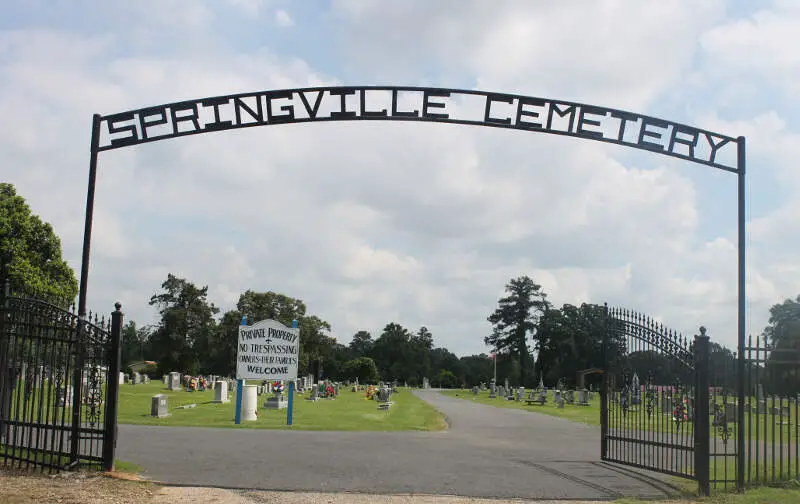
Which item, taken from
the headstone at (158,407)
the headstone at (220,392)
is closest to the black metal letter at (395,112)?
the headstone at (158,407)

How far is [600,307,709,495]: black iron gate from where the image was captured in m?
11.4

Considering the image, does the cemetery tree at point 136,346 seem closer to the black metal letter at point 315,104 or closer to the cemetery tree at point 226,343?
the cemetery tree at point 226,343

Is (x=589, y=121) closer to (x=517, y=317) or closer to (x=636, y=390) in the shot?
(x=636, y=390)

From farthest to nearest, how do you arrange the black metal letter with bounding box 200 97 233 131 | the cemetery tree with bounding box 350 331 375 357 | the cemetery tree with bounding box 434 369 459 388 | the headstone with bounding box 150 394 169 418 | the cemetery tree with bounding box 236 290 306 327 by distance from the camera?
the cemetery tree with bounding box 350 331 375 357
the cemetery tree with bounding box 434 369 459 388
the cemetery tree with bounding box 236 290 306 327
the headstone with bounding box 150 394 169 418
the black metal letter with bounding box 200 97 233 131

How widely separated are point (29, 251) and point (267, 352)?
94.1 ft

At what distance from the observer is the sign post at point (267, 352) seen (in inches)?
914

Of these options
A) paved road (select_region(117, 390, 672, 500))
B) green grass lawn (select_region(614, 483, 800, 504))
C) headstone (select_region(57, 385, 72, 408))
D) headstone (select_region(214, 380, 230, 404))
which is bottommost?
headstone (select_region(214, 380, 230, 404))

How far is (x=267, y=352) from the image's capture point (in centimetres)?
2352

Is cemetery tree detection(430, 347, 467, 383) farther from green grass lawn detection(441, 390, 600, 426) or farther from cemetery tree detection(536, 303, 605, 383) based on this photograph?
A: green grass lawn detection(441, 390, 600, 426)

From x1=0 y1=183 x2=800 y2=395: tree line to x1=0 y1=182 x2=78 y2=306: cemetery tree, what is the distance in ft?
0.19

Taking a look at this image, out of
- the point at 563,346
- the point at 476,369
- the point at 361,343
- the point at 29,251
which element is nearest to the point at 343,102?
the point at 29,251

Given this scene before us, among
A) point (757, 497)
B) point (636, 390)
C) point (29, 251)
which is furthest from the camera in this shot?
point (29, 251)

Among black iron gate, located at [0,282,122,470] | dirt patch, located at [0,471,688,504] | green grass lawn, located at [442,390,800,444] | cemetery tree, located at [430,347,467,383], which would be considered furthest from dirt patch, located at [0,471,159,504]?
cemetery tree, located at [430,347,467,383]

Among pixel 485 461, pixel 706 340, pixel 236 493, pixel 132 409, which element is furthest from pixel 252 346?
pixel 706 340
